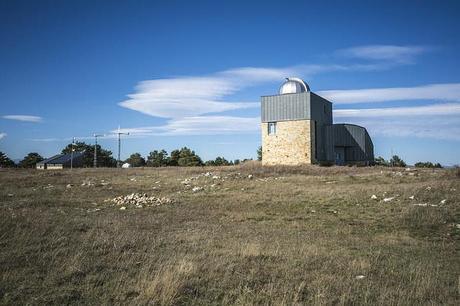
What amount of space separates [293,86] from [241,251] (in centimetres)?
3343

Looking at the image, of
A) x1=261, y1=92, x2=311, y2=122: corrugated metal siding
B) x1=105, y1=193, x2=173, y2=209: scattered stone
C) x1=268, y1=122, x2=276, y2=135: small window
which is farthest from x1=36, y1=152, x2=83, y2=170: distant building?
x1=105, y1=193, x2=173, y2=209: scattered stone

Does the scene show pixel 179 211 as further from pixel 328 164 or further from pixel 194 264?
pixel 328 164

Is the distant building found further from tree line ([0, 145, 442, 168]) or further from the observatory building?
the observatory building

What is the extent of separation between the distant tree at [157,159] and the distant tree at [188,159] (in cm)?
473

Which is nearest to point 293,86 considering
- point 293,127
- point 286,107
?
point 286,107

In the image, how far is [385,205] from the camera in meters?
14.3

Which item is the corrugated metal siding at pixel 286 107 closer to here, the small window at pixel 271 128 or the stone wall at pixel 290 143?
the small window at pixel 271 128

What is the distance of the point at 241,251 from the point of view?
8.02 metres

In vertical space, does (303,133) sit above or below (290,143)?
above

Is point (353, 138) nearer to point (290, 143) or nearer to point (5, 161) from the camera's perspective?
point (290, 143)

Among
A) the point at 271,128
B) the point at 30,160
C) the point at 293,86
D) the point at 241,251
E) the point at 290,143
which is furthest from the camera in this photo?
the point at 30,160

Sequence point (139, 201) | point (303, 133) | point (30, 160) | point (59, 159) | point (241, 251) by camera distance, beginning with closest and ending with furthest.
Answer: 1. point (241, 251)
2. point (139, 201)
3. point (303, 133)
4. point (59, 159)
5. point (30, 160)

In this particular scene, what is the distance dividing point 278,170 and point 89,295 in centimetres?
2592

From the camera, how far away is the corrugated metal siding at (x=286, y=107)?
36875mm
